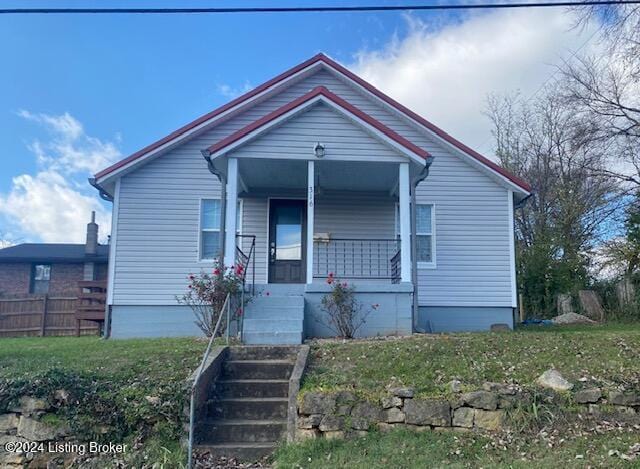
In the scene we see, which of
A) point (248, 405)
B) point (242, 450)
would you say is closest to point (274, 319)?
point (248, 405)

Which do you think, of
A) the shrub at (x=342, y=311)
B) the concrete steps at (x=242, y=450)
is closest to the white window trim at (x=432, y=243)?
Answer: the shrub at (x=342, y=311)

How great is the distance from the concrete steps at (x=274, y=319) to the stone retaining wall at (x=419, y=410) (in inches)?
100

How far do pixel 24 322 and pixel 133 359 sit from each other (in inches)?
478

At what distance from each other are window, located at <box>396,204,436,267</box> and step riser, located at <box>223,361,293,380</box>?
581 cm

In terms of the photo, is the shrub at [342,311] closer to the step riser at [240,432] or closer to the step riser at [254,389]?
the step riser at [254,389]

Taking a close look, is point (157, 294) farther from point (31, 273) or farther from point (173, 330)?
point (31, 273)

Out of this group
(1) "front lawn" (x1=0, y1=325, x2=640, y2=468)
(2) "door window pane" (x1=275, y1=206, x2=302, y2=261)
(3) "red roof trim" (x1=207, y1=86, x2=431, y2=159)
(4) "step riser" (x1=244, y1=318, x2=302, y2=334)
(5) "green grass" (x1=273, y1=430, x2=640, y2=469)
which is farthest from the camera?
(2) "door window pane" (x1=275, y1=206, x2=302, y2=261)

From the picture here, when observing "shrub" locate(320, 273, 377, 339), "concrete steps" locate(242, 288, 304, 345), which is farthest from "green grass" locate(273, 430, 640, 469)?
"shrub" locate(320, 273, 377, 339)

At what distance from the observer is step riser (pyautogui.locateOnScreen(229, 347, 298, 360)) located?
7.51 metres

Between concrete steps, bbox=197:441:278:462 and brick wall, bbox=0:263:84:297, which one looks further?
brick wall, bbox=0:263:84:297

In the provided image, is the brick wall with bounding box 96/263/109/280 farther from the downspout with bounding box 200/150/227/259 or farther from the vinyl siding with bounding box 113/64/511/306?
the downspout with bounding box 200/150/227/259

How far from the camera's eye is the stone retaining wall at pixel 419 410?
19.0ft

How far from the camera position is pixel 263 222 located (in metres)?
12.4

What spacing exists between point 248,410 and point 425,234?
23.2ft
